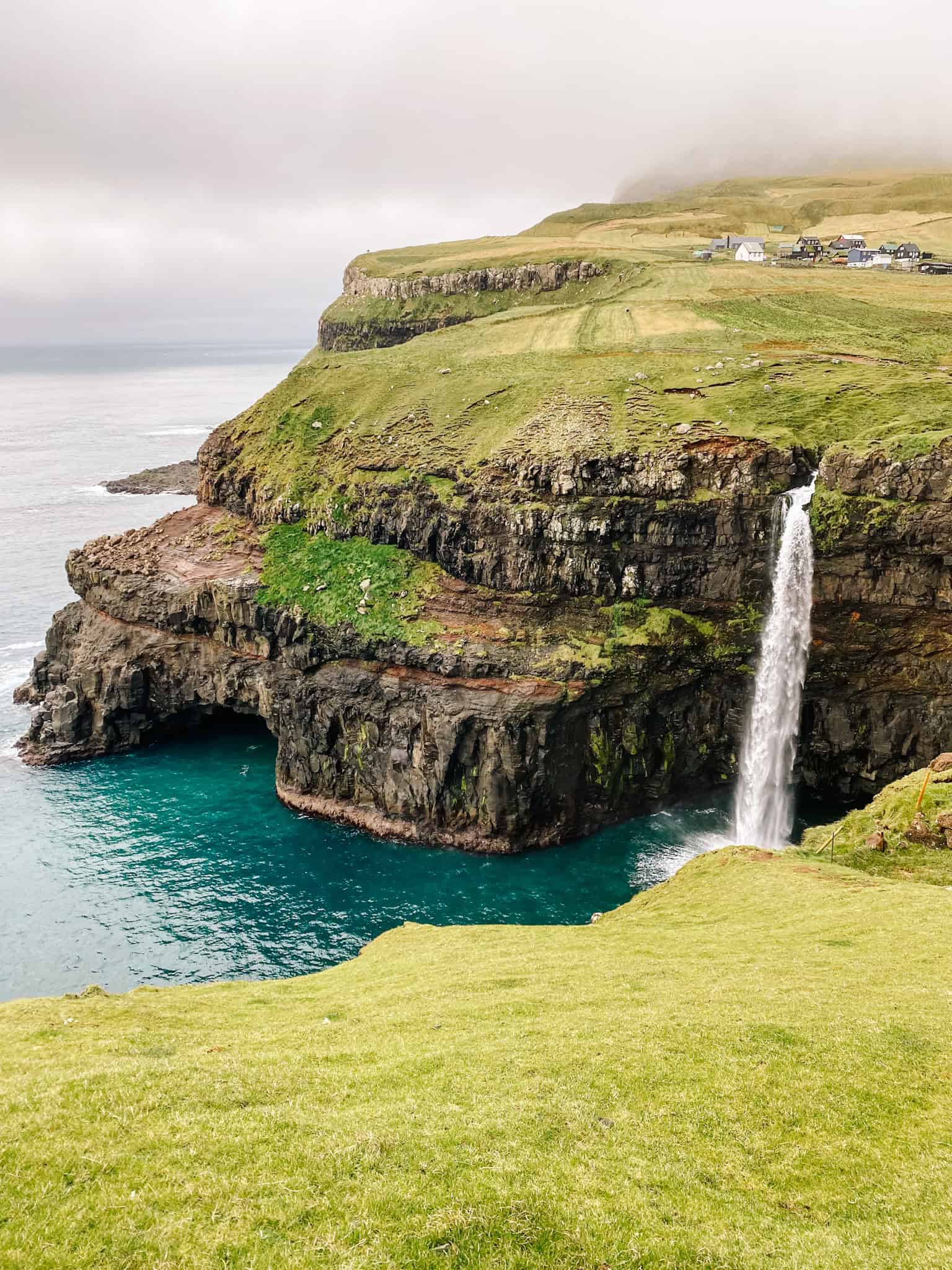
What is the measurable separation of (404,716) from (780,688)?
105 feet

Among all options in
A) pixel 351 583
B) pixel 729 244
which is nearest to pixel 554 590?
pixel 351 583

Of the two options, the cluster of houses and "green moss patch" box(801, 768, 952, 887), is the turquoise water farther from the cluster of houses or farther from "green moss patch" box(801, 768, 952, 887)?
the cluster of houses

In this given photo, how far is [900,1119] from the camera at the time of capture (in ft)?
66.1

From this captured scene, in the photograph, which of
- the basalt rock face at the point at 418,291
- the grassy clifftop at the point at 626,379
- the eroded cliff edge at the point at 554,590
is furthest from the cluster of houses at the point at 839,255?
the eroded cliff edge at the point at 554,590

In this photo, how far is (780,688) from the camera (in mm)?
68312

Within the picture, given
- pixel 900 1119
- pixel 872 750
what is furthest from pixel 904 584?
pixel 900 1119

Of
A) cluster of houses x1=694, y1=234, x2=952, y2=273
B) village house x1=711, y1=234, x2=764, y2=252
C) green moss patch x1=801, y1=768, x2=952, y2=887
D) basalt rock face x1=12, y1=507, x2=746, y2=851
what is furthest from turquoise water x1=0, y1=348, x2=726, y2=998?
village house x1=711, y1=234, x2=764, y2=252

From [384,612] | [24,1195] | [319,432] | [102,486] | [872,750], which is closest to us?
[24,1195]

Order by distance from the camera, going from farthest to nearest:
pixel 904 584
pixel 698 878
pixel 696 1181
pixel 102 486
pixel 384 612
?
pixel 102 486
pixel 384 612
pixel 904 584
pixel 698 878
pixel 696 1181

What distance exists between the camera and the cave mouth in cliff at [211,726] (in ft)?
287

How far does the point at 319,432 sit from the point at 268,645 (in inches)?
1121

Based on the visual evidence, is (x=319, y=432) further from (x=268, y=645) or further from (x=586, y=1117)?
(x=586, y=1117)

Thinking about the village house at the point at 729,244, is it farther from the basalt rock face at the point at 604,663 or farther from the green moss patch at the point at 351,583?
the green moss patch at the point at 351,583

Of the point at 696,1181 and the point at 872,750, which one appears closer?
the point at 696,1181
